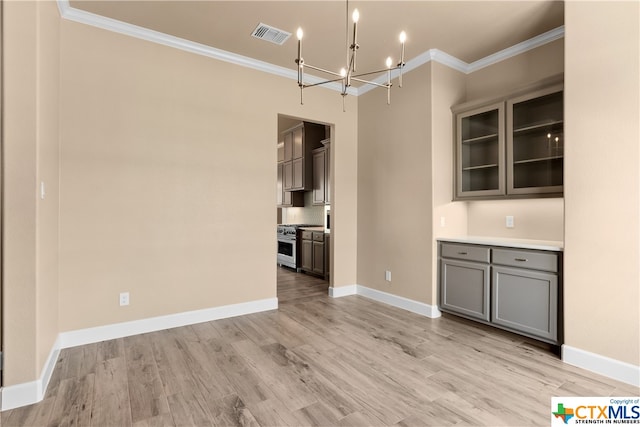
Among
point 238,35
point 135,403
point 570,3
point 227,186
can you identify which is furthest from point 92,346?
point 570,3

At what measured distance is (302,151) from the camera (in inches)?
256

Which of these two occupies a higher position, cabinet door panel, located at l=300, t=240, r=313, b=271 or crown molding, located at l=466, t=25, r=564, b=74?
crown molding, located at l=466, t=25, r=564, b=74

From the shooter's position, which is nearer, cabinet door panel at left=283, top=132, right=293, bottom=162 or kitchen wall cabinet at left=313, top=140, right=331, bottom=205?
kitchen wall cabinet at left=313, top=140, right=331, bottom=205

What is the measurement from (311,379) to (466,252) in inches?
80.3

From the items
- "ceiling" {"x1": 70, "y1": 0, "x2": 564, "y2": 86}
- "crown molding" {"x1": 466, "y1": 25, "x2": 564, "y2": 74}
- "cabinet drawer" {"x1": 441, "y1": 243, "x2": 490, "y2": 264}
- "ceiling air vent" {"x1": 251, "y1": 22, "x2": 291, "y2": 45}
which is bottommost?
"cabinet drawer" {"x1": 441, "y1": 243, "x2": 490, "y2": 264}

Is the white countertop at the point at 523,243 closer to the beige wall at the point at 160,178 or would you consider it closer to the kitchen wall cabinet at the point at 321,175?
the beige wall at the point at 160,178

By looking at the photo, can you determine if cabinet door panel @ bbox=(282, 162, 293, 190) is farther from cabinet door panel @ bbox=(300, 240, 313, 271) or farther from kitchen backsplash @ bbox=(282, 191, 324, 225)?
cabinet door panel @ bbox=(300, 240, 313, 271)

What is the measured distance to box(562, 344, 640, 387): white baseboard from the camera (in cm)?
225

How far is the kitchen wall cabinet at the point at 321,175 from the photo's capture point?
6.02 meters

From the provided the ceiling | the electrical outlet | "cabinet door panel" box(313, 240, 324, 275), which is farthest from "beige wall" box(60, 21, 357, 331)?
the electrical outlet

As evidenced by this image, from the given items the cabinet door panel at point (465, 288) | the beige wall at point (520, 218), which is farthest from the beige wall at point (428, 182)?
the cabinet door panel at point (465, 288)

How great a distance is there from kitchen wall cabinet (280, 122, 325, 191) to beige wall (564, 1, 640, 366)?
4.46 m

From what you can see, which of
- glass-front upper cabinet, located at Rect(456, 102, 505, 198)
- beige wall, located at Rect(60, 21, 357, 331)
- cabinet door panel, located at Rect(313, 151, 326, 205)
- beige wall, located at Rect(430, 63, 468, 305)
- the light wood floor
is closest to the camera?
the light wood floor

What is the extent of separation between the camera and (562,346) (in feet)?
8.54
